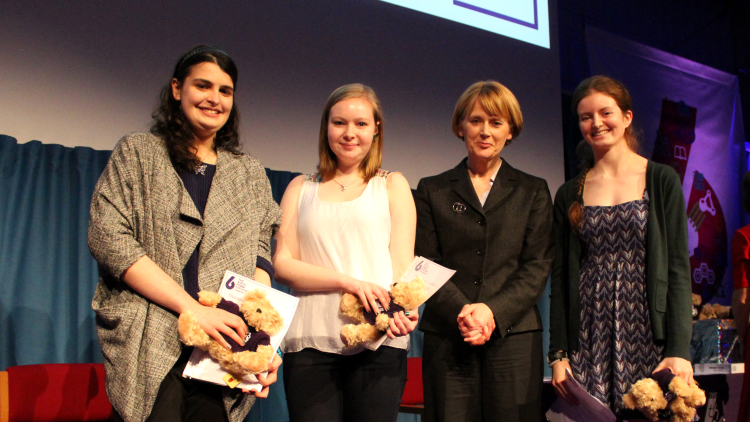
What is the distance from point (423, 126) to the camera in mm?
Result: 5004

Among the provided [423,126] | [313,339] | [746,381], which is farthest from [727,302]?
[313,339]

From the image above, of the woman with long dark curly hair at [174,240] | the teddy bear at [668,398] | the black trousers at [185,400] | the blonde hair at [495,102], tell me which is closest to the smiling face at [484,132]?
the blonde hair at [495,102]

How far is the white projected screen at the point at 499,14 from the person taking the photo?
4.23 m

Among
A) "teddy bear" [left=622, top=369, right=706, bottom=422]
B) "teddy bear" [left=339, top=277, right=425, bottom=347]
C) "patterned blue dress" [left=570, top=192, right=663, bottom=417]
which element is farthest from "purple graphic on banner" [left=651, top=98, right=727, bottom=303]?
"teddy bear" [left=339, top=277, right=425, bottom=347]

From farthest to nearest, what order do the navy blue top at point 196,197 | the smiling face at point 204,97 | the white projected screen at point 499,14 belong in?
1. the white projected screen at point 499,14
2. the smiling face at point 204,97
3. the navy blue top at point 196,197

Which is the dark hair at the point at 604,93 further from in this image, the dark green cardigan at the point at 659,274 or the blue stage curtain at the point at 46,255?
the blue stage curtain at the point at 46,255

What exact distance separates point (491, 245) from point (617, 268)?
452mm

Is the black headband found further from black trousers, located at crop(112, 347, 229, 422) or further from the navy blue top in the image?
black trousers, located at crop(112, 347, 229, 422)

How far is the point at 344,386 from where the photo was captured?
1715mm

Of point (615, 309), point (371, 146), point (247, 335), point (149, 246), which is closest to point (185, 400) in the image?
point (247, 335)

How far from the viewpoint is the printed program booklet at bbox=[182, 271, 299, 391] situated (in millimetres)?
1436

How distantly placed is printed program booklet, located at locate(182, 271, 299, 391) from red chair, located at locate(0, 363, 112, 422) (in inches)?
76.5

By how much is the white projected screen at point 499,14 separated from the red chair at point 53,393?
307 centimetres

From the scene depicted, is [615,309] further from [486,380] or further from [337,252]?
[337,252]
